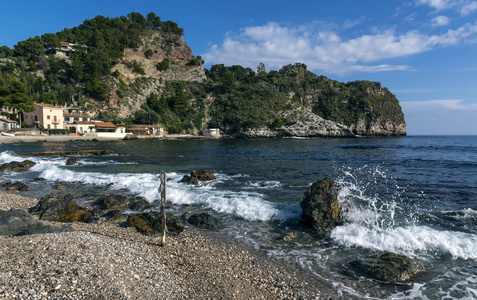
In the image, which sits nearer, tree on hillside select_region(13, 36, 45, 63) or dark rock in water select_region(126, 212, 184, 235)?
dark rock in water select_region(126, 212, 184, 235)

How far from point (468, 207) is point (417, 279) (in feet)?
32.3

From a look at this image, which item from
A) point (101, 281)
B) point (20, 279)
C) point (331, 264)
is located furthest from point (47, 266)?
point (331, 264)

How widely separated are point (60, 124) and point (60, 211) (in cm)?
8284

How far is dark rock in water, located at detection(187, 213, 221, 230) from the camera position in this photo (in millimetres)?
11617

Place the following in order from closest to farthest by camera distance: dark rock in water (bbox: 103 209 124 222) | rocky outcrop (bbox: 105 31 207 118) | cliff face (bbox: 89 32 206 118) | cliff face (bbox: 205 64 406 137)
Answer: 1. dark rock in water (bbox: 103 209 124 222)
2. cliff face (bbox: 89 32 206 118)
3. rocky outcrop (bbox: 105 31 207 118)
4. cliff face (bbox: 205 64 406 137)

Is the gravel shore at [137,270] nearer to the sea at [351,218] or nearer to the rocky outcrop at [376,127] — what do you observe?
the sea at [351,218]

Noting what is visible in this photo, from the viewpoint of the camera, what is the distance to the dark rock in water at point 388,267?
301 inches

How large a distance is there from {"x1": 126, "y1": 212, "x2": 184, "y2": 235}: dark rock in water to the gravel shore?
2.50 ft

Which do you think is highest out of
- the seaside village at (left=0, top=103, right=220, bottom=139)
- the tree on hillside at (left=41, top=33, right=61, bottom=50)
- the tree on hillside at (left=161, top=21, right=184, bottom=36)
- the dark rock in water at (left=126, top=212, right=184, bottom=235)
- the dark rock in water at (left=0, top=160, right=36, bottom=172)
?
the tree on hillside at (left=161, top=21, right=184, bottom=36)

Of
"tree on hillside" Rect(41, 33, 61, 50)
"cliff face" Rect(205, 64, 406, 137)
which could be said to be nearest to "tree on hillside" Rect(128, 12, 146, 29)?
"cliff face" Rect(205, 64, 406, 137)

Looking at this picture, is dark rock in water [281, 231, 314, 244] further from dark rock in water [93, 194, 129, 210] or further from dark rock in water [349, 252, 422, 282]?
dark rock in water [93, 194, 129, 210]

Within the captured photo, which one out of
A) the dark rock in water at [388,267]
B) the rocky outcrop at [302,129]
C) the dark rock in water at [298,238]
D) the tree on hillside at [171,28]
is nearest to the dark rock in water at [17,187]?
the dark rock in water at [298,238]

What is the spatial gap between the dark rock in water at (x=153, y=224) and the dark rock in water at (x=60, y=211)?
2.75 meters

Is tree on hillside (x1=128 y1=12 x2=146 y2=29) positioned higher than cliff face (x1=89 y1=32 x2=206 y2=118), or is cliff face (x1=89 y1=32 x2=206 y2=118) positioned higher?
tree on hillside (x1=128 y1=12 x2=146 y2=29)
